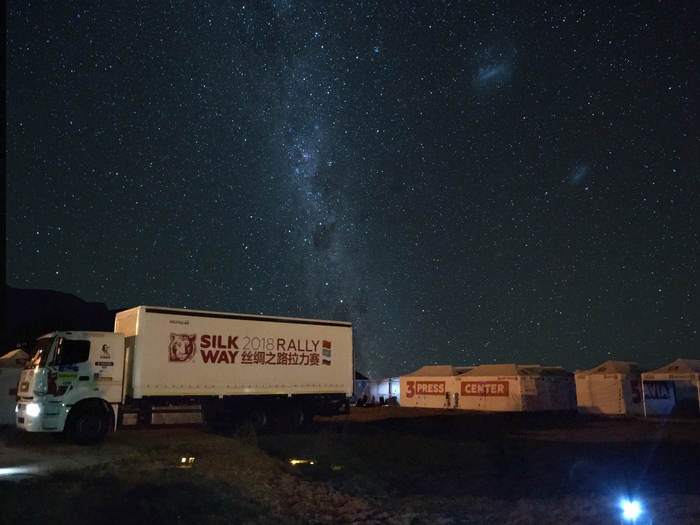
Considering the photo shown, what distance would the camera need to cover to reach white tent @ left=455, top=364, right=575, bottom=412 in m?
33.9

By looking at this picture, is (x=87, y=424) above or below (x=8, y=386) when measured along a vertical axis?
below

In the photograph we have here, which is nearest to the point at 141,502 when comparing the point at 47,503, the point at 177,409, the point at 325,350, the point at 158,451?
the point at 47,503

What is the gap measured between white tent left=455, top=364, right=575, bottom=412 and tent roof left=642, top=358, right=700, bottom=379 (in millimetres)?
5611

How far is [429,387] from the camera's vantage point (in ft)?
131

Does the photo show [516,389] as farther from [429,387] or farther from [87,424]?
[87,424]

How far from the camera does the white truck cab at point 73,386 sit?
15.4 meters

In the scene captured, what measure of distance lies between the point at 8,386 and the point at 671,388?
3256cm

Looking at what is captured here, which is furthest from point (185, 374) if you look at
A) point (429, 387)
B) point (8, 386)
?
point (429, 387)

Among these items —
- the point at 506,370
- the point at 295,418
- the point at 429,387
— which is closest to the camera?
the point at 295,418

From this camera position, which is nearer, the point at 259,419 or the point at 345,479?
the point at 345,479

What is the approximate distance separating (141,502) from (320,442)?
946cm

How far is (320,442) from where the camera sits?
1814 centimetres

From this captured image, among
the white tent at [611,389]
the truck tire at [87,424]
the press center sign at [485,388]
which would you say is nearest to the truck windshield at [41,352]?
the truck tire at [87,424]

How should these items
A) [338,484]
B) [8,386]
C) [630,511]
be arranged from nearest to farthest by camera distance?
1. [630,511]
2. [338,484]
3. [8,386]
